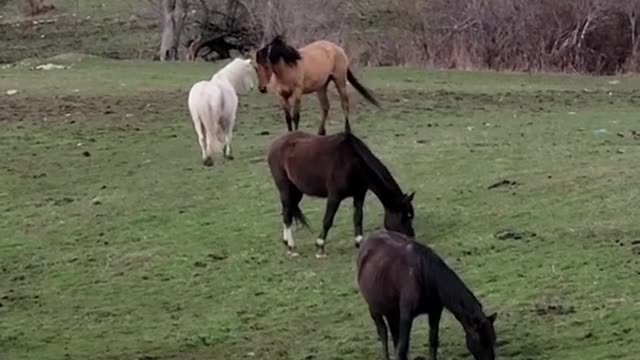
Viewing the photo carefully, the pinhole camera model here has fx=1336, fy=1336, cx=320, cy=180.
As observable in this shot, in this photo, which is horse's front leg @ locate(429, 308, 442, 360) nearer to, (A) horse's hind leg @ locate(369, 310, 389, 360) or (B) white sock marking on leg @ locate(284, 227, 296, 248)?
(A) horse's hind leg @ locate(369, 310, 389, 360)

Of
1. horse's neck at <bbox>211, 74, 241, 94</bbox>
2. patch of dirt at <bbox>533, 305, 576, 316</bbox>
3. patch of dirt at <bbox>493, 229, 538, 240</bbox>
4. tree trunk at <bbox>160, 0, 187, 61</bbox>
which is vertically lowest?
tree trunk at <bbox>160, 0, 187, 61</bbox>

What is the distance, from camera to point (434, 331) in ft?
23.0

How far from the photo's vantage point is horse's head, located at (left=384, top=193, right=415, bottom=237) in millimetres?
9289

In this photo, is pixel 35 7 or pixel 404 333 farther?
pixel 35 7

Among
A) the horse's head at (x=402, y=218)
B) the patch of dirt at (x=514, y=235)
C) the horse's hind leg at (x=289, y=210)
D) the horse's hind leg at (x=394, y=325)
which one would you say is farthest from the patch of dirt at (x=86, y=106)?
the horse's hind leg at (x=394, y=325)

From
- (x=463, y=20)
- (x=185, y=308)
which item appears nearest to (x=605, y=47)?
(x=463, y=20)

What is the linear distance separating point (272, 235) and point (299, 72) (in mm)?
5533

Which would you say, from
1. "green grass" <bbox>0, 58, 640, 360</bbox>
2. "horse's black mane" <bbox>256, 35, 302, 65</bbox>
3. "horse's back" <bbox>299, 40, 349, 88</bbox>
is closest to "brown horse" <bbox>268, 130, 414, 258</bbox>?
"green grass" <bbox>0, 58, 640, 360</bbox>

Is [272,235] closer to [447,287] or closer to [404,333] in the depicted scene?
[404,333]

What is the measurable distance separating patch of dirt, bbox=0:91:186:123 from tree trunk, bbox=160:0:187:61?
12229 mm

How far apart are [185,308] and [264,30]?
24868 mm

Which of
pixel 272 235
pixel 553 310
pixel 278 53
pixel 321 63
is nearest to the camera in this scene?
pixel 553 310

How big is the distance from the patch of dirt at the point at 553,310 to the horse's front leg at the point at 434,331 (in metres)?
1.24

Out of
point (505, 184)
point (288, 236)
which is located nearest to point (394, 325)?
point (288, 236)
